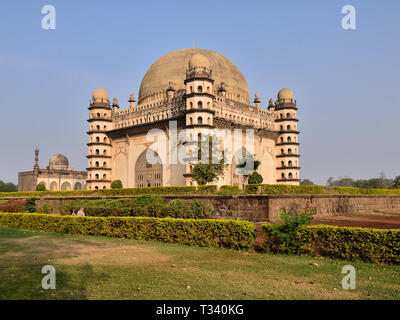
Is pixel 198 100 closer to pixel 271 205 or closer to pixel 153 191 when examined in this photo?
pixel 153 191

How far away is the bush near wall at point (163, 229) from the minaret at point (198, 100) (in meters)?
16.2

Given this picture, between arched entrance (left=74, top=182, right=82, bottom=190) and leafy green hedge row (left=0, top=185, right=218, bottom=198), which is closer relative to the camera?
leafy green hedge row (left=0, top=185, right=218, bottom=198)

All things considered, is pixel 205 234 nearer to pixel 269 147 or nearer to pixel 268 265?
pixel 268 265

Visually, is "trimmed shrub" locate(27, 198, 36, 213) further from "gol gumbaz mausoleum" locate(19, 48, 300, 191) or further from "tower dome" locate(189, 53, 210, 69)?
"tower dome" locate(189, 53, 210, 69)

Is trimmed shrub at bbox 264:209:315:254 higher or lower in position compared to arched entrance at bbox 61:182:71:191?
lower

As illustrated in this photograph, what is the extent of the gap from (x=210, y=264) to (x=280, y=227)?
2.56 metres

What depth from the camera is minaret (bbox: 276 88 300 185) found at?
42188 millimetres

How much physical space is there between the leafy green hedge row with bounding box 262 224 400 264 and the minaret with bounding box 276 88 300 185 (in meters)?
33.1

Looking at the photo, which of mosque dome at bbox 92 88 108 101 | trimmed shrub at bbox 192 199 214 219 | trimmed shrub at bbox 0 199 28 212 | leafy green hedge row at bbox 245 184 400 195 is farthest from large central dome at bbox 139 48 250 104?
Result: trimmed shrub at bbox 192 199 214 219

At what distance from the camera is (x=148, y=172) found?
1441 inches

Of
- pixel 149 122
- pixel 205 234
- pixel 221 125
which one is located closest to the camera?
pixel 205 234

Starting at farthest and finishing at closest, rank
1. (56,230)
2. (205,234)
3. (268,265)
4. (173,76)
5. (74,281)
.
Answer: (173,76) → (56,230) → (205,234) → (268,265) → (74,281)
